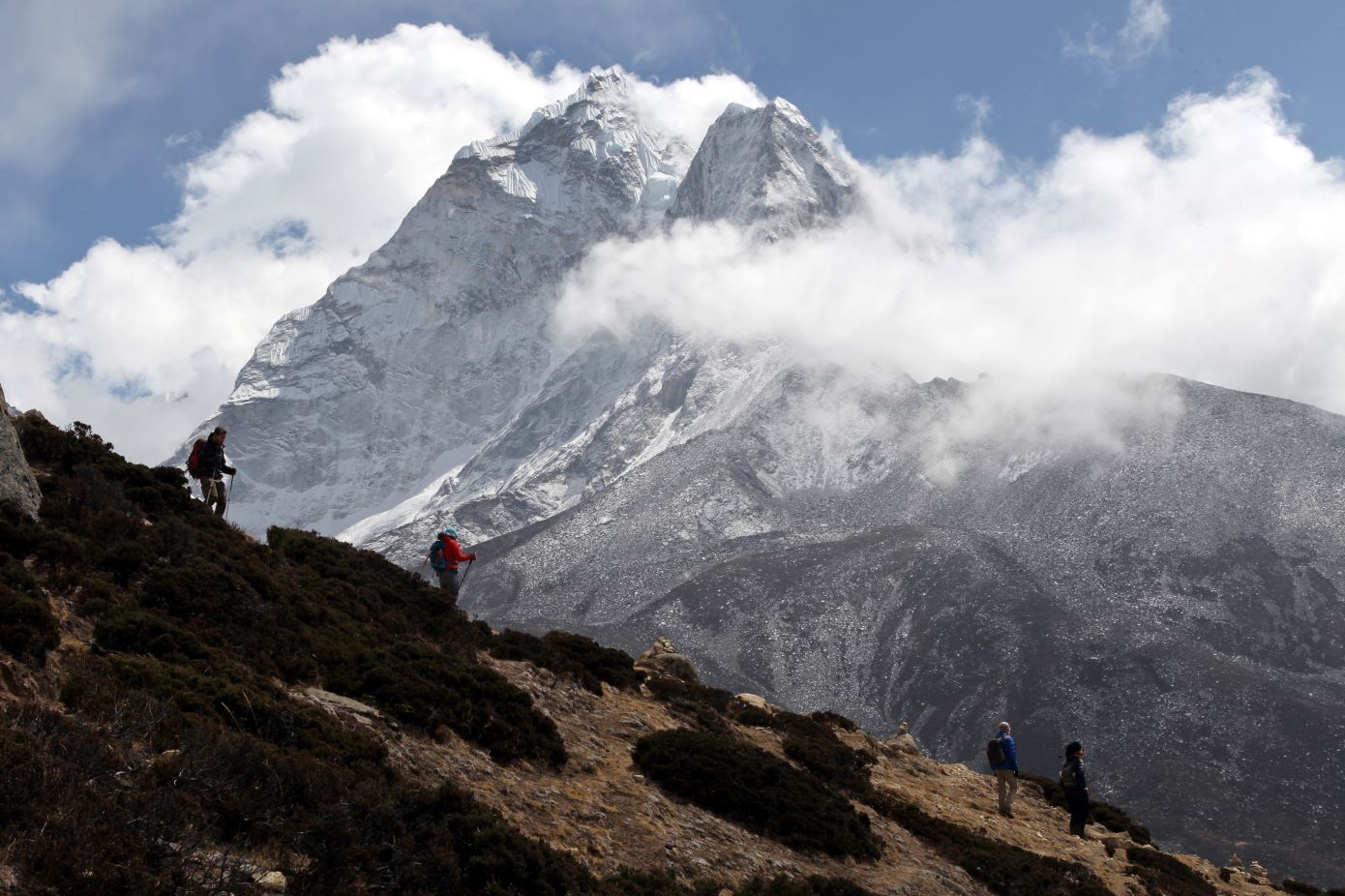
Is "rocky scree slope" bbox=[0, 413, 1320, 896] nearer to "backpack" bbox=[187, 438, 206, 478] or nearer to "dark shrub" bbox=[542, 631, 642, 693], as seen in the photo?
"dark shrub" bbox=[542, 631, 642, 693]

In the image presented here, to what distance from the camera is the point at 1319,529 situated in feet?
635

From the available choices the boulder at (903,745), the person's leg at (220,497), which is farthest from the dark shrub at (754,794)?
the boulder at (903,745)

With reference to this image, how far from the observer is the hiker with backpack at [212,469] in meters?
25.3

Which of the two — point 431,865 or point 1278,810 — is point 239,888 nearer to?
point 431,865

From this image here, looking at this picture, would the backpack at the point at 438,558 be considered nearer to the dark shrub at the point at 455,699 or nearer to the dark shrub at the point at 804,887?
the dark shrub at the point at 455,699

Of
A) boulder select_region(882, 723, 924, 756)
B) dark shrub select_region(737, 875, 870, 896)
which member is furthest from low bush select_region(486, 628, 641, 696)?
boulder select_region(882, 723, 924, 756)

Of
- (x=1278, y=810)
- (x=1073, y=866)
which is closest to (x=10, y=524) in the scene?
(x=1073, y=866)

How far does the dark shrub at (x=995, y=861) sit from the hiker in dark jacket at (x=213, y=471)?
1422 cm

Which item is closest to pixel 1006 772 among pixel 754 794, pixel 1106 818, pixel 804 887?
pixel 1106 818

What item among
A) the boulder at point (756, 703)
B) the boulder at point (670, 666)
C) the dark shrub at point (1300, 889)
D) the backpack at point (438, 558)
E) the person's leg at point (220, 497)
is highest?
the backpack at point (438, 558)

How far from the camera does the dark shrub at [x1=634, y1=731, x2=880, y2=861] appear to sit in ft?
63.0

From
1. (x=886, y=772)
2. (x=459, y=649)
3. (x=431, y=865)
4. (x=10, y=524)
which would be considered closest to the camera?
(x=431, y=865)

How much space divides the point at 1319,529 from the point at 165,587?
676ft

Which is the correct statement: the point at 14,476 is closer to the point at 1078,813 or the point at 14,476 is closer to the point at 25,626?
the point at 25,626
